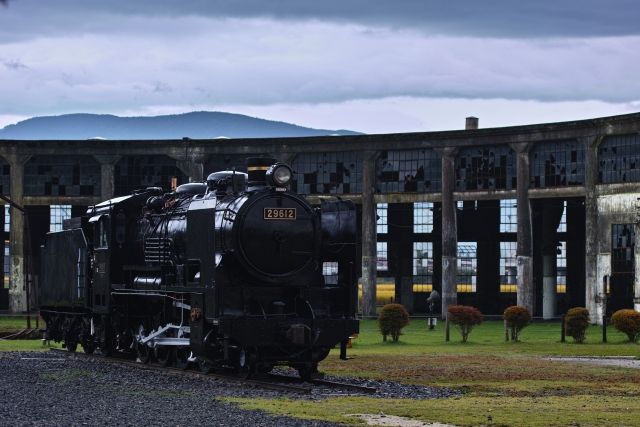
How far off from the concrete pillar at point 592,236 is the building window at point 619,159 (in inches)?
12.7

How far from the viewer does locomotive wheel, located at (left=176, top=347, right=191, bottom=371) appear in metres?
21.1

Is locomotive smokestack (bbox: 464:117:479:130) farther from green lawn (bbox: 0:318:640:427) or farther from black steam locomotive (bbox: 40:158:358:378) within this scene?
black steam locomotive (bbox: 40:158:358:378)

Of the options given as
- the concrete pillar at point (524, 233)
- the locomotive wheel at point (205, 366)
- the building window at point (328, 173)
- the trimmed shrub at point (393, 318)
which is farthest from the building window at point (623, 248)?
the locomotive wheel at point (205, 366)

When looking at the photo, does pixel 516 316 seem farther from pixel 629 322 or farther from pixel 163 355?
pixel 163 355

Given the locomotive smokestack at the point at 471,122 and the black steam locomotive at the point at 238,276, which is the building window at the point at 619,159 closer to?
the locomotive smokestack at the point at 471,122

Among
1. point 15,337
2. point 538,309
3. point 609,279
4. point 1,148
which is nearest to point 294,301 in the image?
point 15,337

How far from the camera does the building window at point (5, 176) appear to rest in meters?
56.7

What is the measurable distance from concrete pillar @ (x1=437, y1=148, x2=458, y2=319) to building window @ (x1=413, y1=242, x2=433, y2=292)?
44.7 ft

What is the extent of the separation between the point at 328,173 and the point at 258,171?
3487cm

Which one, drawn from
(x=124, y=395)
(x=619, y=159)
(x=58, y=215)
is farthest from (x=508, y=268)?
(x=124, y=395)

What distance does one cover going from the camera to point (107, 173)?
55938mm

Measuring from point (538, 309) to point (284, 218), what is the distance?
46.4 meters

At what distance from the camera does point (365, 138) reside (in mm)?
54094

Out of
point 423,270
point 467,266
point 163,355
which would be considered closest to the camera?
point 163,355
